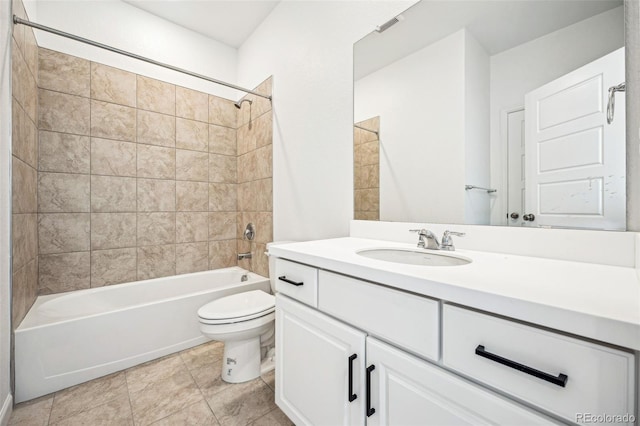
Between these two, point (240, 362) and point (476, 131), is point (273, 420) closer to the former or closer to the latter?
point (240, 362)

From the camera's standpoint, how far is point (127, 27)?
85.5 inches

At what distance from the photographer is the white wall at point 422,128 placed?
114cm

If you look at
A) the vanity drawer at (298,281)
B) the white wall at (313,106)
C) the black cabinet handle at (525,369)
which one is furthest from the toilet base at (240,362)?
the black cabinet handle at (525,369)

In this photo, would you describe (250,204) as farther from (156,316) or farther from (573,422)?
(573,422)

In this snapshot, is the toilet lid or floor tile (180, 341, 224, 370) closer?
the toilet lid

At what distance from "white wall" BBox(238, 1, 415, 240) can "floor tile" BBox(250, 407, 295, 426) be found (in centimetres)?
99

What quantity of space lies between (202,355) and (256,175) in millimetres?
1509

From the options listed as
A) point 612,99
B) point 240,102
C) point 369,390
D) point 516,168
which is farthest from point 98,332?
point 612,99

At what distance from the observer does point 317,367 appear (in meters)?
0.96

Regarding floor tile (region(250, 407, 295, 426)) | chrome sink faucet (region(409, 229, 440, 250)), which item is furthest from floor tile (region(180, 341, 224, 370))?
chrome sink faucet (region(409, 229, 440, 250))

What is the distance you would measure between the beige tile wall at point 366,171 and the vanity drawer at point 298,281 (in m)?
0.58

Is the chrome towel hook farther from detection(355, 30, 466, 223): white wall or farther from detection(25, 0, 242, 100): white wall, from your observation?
detection(25, 0, 242, 100): white wall

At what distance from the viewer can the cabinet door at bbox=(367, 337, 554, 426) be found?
0.53 metres

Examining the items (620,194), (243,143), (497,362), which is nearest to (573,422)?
(497,362)
